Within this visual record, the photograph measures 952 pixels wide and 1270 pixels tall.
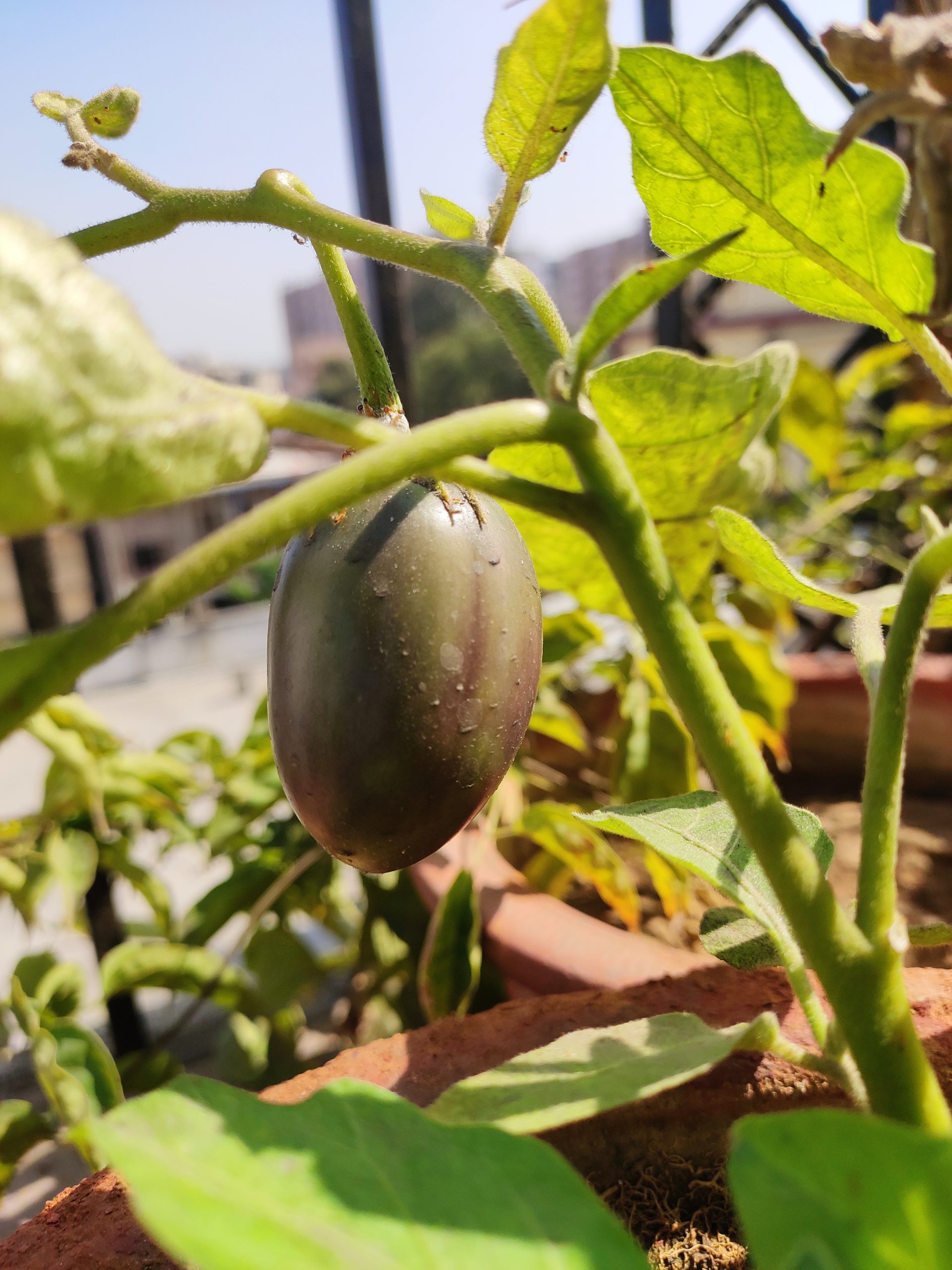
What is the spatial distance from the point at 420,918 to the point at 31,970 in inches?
9.8

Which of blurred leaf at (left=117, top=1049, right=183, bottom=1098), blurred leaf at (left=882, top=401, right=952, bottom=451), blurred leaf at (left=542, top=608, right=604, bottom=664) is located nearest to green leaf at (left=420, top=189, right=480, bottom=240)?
blurred leaf at (left=542, top=608, right=604, bottom=664)

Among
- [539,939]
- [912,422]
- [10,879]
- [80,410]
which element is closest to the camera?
[80,410]

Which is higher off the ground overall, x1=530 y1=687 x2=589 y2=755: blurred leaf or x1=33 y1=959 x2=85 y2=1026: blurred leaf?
x1=530 y1=687 x2=589 y2=755: blurred leaf

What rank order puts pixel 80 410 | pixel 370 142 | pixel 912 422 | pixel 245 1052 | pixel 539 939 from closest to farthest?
pixel 80 410 → pixel 539 939 → pixel 245 1052 → pixel 370 142 → pixel 912 422

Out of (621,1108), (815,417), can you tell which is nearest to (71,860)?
(621,1108)

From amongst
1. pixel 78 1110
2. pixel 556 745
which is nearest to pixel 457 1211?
pixel 78 1110

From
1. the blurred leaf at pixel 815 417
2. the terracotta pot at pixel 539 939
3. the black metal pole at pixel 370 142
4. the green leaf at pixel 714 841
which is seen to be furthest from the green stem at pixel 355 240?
the blurred leaf at pixel 815 417

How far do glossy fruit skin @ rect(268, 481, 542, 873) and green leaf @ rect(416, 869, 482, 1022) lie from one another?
9.5 inches

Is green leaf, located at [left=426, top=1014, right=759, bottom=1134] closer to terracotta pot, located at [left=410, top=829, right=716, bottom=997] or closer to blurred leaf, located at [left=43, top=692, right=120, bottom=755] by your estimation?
terracotta pot, located at [left=410, top=829, right=716, bottom=997]

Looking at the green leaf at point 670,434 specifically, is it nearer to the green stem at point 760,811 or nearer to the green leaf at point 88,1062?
the green stem at point 760,811

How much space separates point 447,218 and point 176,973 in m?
0.54

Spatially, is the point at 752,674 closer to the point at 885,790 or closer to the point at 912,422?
the point at 885,790

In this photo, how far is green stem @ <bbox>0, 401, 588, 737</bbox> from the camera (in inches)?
5.9

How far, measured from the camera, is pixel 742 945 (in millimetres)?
288
